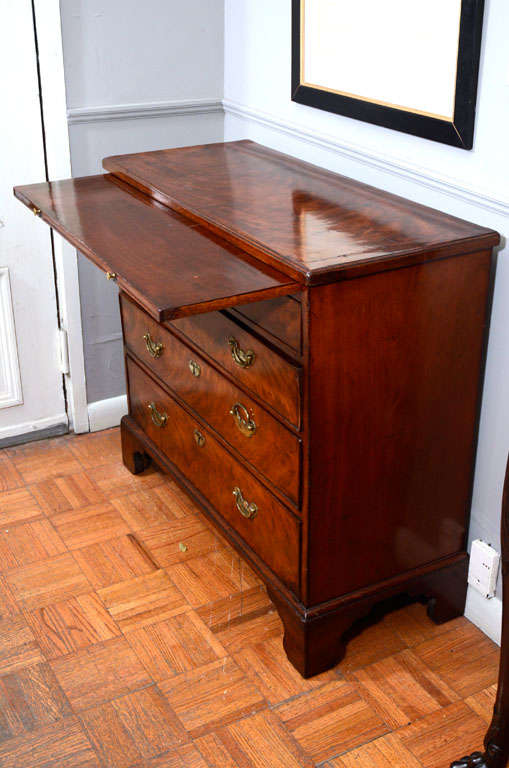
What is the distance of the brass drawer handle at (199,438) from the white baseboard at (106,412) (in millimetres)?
848

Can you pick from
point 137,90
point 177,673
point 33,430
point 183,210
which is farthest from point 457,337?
point 33,430

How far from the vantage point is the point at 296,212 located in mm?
2133

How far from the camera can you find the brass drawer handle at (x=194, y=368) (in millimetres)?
2334

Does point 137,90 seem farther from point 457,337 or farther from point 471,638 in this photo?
point 471,638

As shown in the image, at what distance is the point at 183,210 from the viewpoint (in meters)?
2.18

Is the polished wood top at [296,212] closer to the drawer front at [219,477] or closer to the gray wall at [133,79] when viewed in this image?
the gray wall at [133,79]

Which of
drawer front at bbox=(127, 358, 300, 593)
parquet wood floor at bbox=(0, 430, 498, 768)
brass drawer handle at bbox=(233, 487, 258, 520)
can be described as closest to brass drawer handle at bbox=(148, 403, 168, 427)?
drawer front at bbox=(127, 358, 300, 593)

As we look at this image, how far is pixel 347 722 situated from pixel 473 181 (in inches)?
50.4

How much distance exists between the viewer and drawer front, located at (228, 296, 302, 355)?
1.85m

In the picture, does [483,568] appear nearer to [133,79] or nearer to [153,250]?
[153,250]

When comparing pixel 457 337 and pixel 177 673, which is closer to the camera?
pixel 457 337

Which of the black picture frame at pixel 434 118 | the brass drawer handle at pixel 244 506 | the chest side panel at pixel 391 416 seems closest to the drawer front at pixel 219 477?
the brass drawer handle at pixel 244 506

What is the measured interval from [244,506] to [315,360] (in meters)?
0.58

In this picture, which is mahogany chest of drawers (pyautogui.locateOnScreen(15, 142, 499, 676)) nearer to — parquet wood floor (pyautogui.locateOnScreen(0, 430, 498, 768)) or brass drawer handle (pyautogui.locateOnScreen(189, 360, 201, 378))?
brass drawer handle (pyautogui.locateOnScreen(189, 360, 201, 378))
